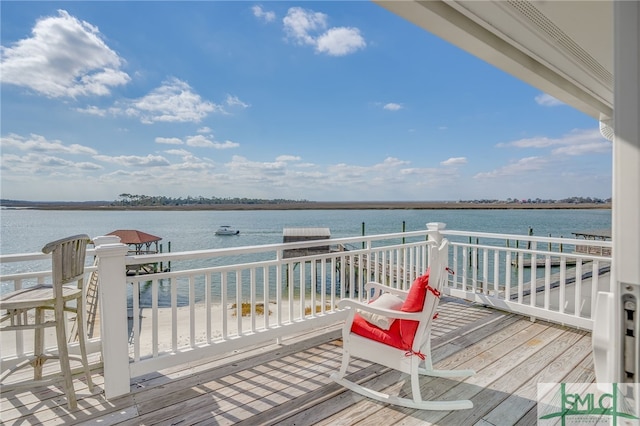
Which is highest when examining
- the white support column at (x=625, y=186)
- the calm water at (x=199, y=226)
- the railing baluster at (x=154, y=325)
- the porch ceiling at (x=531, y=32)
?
the porch ceiling at (x=531, y=32)

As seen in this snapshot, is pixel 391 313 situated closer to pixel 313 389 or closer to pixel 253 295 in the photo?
pixel 313 389

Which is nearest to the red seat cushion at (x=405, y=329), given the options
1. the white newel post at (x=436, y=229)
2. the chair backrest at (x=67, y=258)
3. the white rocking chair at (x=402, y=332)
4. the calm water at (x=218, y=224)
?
the white rocking chair at (x=402, y=332)

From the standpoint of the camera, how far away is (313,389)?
236cm

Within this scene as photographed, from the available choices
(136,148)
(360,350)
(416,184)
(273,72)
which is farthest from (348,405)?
(136,148)

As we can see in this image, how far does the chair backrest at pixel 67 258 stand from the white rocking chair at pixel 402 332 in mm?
1860

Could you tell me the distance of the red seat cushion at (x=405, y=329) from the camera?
2111mm

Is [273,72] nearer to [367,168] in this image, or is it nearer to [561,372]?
[561,372]

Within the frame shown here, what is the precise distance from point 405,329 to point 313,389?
847mm

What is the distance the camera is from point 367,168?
2939 cm

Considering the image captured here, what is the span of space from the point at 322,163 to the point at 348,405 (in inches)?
1076

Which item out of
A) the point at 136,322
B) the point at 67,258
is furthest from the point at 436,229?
the point at 67,258

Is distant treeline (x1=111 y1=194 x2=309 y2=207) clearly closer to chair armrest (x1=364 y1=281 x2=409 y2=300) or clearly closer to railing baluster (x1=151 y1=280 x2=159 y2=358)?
railing baluster (x1=151 y1=280 x2=159 y2=358)

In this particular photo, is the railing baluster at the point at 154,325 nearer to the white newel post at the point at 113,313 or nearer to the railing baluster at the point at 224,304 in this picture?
the white newel post at the point at 113,313

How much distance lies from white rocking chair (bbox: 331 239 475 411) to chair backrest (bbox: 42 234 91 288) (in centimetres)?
186
